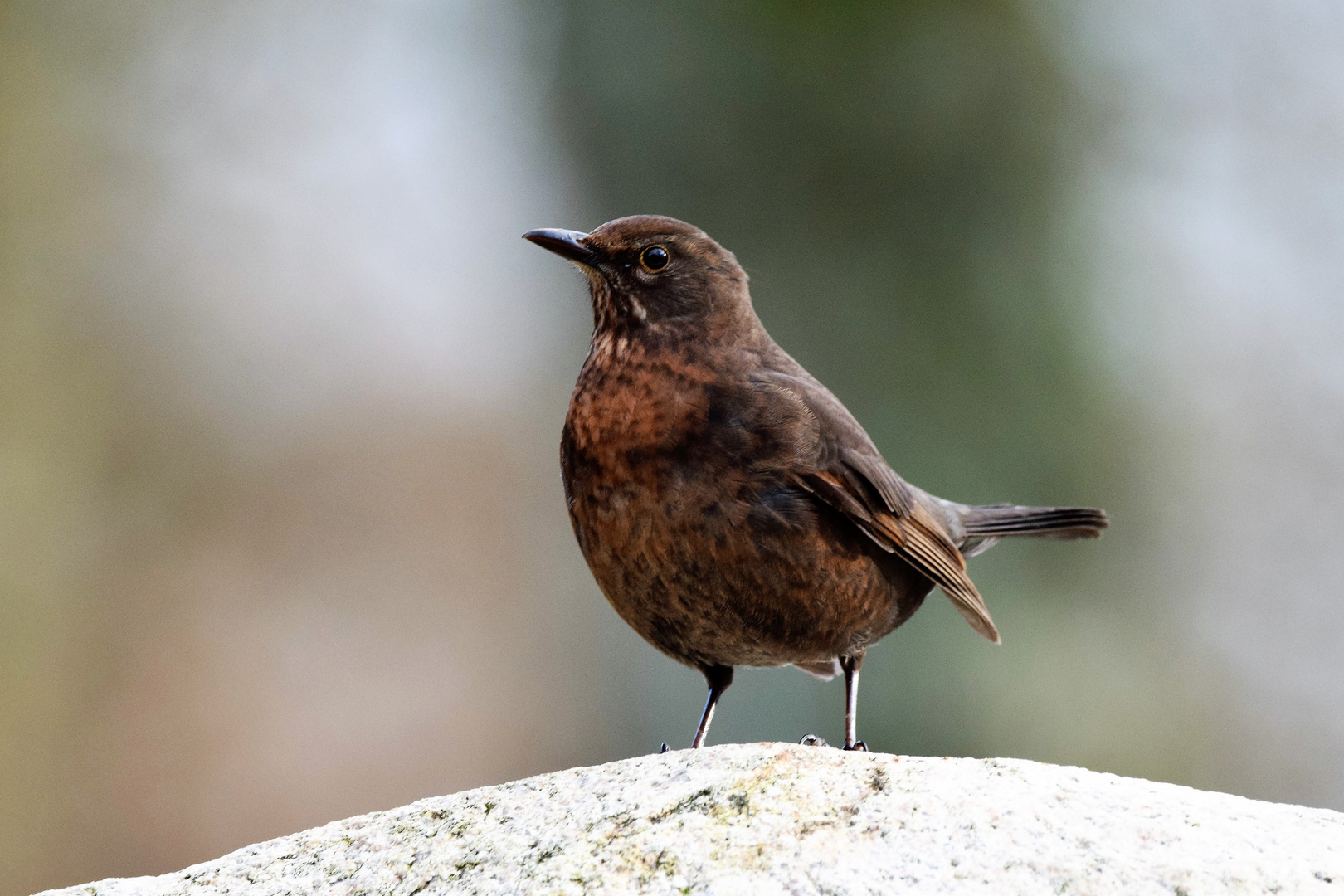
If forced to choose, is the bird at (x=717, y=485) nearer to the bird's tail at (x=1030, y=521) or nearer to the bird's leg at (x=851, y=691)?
Answer: the bird's leg at (x=851, y=691)

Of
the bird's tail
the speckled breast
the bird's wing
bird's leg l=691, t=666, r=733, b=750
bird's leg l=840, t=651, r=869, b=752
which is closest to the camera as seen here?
the speckled breast

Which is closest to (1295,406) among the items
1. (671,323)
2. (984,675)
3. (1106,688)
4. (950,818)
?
(1106,688)

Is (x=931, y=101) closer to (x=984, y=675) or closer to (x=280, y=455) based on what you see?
(x=984, y=675)

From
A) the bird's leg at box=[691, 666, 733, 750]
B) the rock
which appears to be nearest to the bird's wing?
the bird's leg at box=[691, 666, 733, 750]

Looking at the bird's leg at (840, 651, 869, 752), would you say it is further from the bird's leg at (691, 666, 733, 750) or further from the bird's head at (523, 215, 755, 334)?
the bird's head at (523, 215, 755, 334)

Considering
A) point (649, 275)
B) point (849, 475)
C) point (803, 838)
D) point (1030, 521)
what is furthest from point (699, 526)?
point (1030, 521)

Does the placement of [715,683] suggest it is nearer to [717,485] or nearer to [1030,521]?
[717,485]

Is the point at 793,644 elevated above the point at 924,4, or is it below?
below

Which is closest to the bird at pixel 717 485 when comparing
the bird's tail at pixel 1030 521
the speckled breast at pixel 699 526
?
the speckled breast at pixel 699 526
